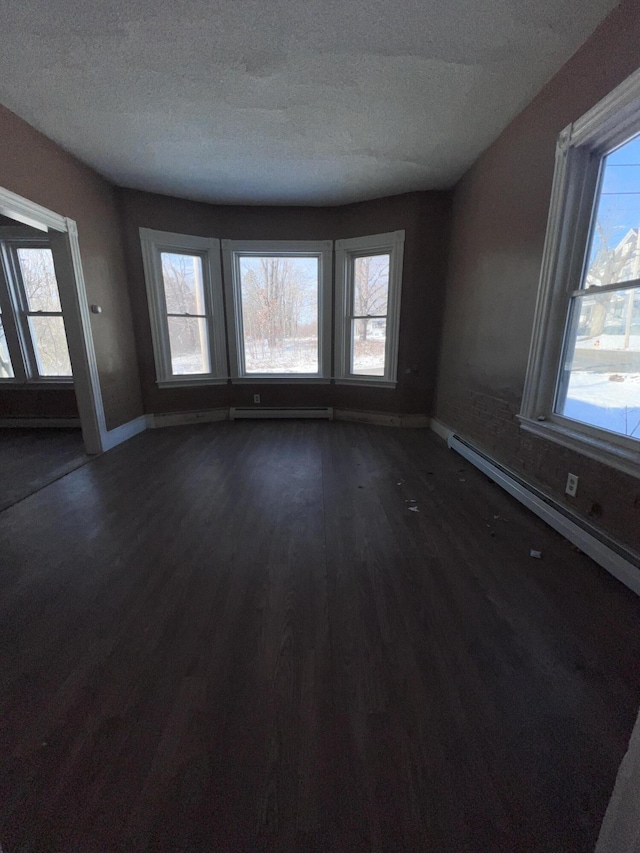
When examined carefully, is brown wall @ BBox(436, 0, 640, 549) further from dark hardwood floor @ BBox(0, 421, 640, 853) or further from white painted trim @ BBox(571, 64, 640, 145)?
dark hardwood floor @ BBox(0, 421, 640, 853)

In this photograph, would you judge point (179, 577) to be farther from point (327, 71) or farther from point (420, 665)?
point (327, 71)

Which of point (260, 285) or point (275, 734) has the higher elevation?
point (260, 285)

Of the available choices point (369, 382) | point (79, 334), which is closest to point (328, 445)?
point (369, 382)

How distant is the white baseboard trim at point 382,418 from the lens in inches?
186

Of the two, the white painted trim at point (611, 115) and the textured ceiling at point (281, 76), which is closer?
the white painted trim at point (611, 115)

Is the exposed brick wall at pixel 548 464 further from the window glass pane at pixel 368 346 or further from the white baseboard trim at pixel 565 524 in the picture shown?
the window glass pane at pixel 368 346

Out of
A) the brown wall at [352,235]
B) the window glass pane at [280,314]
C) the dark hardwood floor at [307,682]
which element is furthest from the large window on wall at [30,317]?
the dark hardwood floor at [307,682]

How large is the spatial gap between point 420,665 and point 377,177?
4.36m

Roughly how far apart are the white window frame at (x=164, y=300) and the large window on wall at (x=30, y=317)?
1.12 metres

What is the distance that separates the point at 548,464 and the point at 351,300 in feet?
10.9

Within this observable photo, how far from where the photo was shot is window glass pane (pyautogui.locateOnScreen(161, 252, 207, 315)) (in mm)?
4504

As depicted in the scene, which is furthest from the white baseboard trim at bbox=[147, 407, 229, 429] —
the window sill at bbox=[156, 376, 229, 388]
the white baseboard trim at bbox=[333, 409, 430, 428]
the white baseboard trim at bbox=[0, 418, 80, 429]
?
the white baseboard trim at bbox=[333, 409, 430, 428]

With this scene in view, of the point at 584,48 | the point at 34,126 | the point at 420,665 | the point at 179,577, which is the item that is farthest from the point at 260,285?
the point at 420,665

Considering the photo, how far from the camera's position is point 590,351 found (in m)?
2.17
